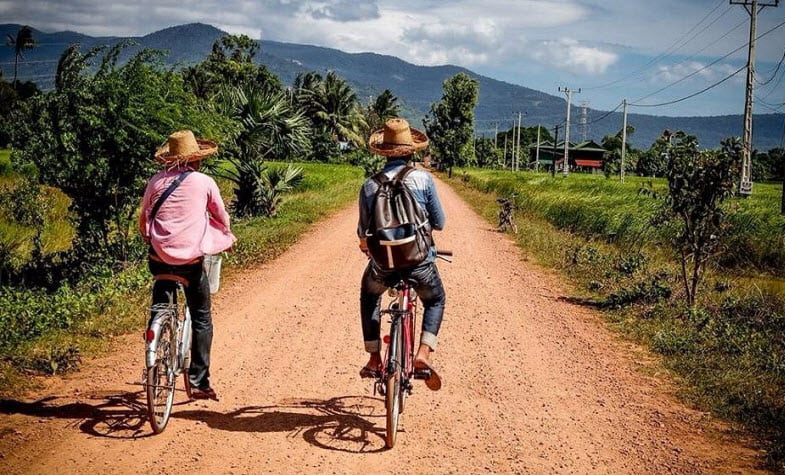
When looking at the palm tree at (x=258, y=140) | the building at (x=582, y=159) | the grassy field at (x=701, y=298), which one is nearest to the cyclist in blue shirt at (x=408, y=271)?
the grassy field at (x=701, y=298)

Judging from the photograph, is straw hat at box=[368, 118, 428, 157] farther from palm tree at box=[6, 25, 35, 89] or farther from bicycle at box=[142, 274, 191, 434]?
palm tree at box=[6, 25, 35, 89]

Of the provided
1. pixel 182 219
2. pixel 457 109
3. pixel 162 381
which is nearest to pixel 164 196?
pixel 182 219

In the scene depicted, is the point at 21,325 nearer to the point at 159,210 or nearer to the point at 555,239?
the point at 159,210

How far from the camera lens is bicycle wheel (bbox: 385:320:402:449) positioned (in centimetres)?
477

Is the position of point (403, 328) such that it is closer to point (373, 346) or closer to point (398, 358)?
point (398, 358)

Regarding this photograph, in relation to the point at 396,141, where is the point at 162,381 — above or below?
below

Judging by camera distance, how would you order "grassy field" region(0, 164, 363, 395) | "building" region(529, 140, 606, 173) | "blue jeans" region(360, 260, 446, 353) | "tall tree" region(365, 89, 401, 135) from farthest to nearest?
"building" region(529, 140, 606, 173)
"tall tree" region(365, 89, 401, 135)
"grassy field" region(0, 164, 363, 395)
"blue jeans" region(360, 260, 446, 353)

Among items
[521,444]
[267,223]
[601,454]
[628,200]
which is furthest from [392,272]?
[628,200]

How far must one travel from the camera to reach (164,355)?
16.8ft

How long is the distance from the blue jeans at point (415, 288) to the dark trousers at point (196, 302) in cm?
118

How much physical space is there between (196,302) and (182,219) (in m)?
0.66

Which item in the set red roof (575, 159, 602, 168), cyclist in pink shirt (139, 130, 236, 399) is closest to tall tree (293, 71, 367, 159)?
red roof (575, 159, 602, 168)

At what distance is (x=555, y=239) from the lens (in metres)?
18.2

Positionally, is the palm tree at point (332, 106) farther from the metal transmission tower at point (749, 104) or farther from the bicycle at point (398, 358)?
the bicycle at point (398, 358)
